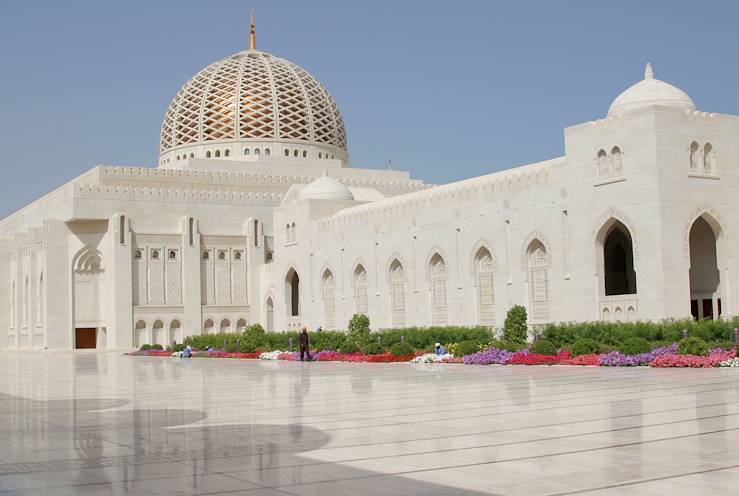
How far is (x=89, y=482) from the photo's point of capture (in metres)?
6.02

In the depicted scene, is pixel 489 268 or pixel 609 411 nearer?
pixel 609 411

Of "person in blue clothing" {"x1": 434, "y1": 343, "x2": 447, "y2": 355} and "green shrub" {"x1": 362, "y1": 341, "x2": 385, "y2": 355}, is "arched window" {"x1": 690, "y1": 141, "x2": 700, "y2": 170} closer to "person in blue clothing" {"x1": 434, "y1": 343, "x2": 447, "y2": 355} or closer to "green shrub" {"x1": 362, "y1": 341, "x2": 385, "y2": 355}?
"person in blue clothing" {"x1": 434, "y1": 343, "x2": 447, "y2": 355}

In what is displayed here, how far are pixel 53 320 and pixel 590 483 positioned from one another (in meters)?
35.2

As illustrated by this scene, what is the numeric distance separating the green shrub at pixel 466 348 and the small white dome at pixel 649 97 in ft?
24.7

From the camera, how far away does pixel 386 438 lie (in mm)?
7816

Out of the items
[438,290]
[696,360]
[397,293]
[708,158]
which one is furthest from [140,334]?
[696,360]

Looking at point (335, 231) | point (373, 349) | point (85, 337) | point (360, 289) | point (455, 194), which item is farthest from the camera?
point (85, 337)

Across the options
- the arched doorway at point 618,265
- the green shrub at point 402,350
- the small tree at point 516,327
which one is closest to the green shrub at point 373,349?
→ the green shrub at point 402,350

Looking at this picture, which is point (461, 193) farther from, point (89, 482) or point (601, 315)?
point (89, 482)

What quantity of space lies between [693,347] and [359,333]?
9730mm

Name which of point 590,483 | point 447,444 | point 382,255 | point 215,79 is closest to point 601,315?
point 382,255

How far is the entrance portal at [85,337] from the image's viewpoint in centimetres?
3888

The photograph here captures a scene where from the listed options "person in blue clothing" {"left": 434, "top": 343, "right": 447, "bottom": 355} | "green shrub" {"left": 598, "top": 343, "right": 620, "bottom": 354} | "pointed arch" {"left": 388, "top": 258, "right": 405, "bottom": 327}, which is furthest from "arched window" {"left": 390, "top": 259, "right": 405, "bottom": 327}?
"green shrub" {"left": 598, "top": 343, "right": 620, "bottom": 354}

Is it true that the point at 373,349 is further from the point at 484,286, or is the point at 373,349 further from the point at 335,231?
the point at 335,231
